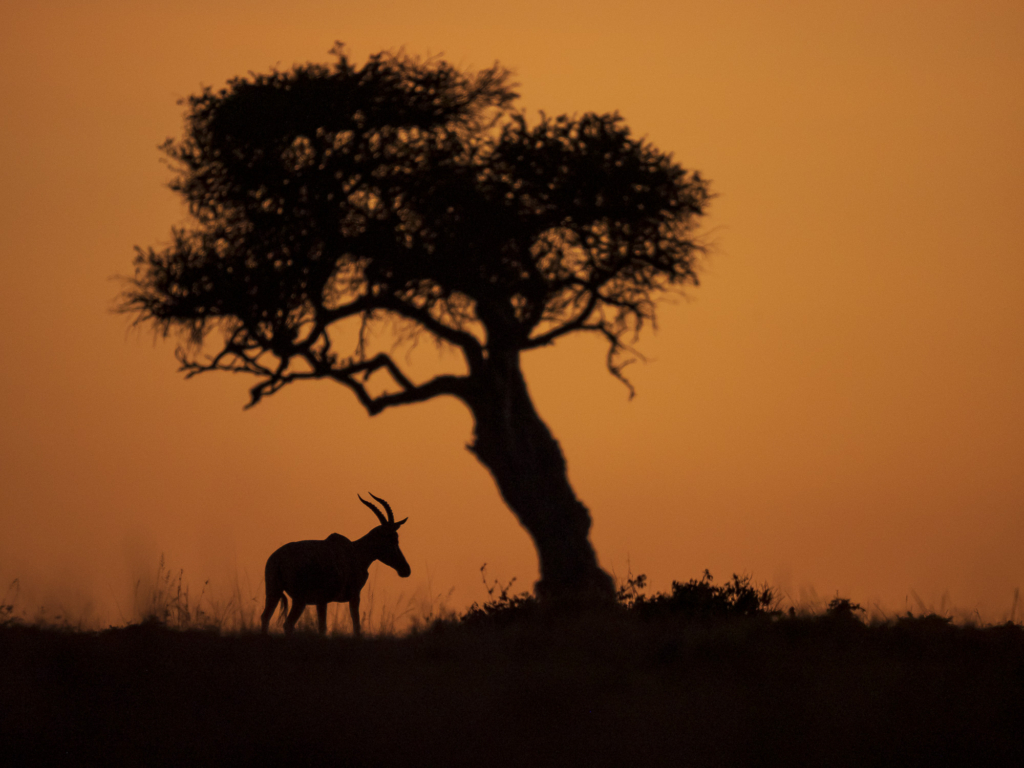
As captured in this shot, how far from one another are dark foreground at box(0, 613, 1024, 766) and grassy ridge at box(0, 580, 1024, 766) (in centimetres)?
2

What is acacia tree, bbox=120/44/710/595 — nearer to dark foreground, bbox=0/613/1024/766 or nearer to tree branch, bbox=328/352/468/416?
tree branch, bbox=328/352/468/416

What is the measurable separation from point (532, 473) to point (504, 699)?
37.4 ft

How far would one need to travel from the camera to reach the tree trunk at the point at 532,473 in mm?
21266

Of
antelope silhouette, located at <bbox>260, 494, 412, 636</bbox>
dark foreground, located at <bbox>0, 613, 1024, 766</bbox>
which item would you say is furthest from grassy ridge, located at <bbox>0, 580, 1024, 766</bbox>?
antelope silhouette, located at <bbox>260, 494, 412, 636</bbox>

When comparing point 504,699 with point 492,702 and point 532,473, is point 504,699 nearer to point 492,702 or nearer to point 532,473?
point 492,702

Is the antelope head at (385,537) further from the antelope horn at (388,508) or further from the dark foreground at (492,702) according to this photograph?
the dark foreground at (492,702)

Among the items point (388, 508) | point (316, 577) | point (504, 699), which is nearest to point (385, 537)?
point (388, 508)

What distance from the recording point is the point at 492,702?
1030 cm

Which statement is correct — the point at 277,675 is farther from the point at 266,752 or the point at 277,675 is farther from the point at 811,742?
the point at 811,742

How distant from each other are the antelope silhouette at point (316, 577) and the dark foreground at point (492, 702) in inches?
57.6

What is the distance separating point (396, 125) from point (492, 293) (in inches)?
145

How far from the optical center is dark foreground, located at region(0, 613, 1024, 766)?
9.30m

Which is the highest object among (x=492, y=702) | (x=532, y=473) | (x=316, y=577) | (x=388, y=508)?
(x=532, y=473)

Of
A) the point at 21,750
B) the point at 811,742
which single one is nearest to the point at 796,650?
the point at 811,742
